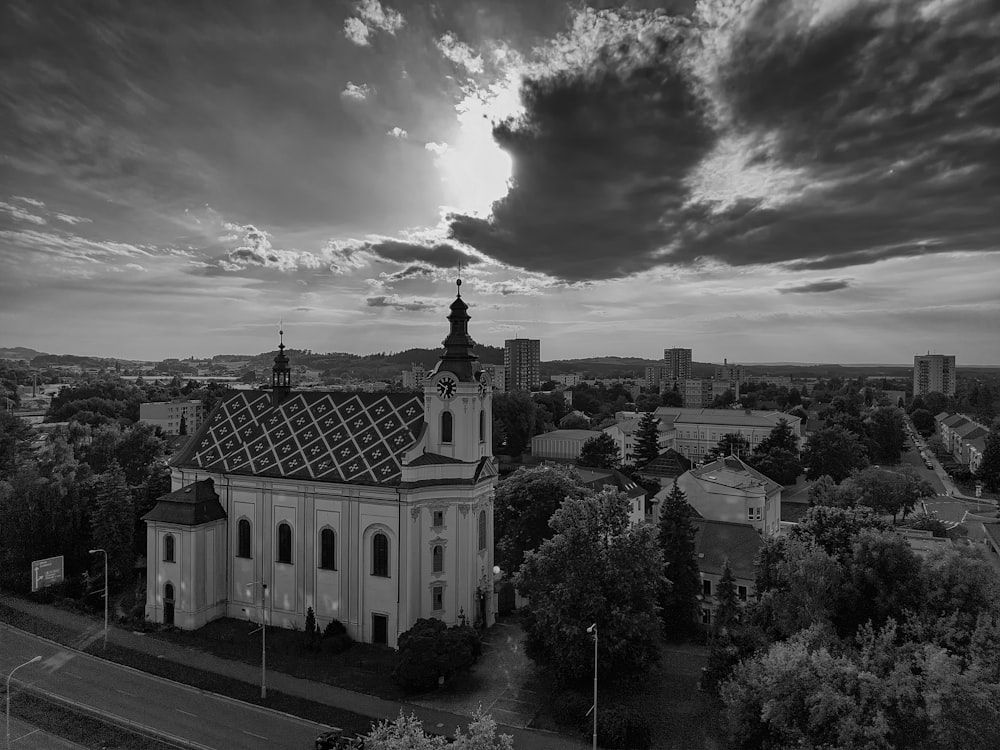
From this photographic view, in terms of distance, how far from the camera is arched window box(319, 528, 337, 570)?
3853cm

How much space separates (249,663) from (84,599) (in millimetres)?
17323

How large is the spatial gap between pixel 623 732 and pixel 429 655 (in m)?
9.98

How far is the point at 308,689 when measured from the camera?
32.0 m

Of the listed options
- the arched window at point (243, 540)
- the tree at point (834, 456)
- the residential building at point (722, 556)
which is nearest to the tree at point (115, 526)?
the arched window at point (243, 540)

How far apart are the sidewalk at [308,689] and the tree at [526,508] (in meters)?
18.6

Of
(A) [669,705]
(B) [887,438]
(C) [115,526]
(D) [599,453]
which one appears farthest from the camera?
(B) [887,438]

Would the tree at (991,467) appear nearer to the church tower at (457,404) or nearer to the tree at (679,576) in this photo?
the tree at (679,576)

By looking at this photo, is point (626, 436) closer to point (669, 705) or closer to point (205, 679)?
point (669, 705)

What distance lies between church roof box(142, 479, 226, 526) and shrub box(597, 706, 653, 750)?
2712 cm

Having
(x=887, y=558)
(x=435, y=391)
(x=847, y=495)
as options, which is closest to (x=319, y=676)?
(x=435, y=391)

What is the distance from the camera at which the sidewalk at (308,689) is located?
28281 millimetres

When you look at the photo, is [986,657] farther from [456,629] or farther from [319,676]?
[319,676]

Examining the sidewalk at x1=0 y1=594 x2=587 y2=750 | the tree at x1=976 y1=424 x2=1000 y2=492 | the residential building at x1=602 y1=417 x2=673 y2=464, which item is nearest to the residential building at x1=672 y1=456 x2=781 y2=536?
the sidewalk at x1=0 y1=594 x2=587 y2=750

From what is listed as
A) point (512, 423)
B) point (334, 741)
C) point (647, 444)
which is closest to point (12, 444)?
point (334, 741)
